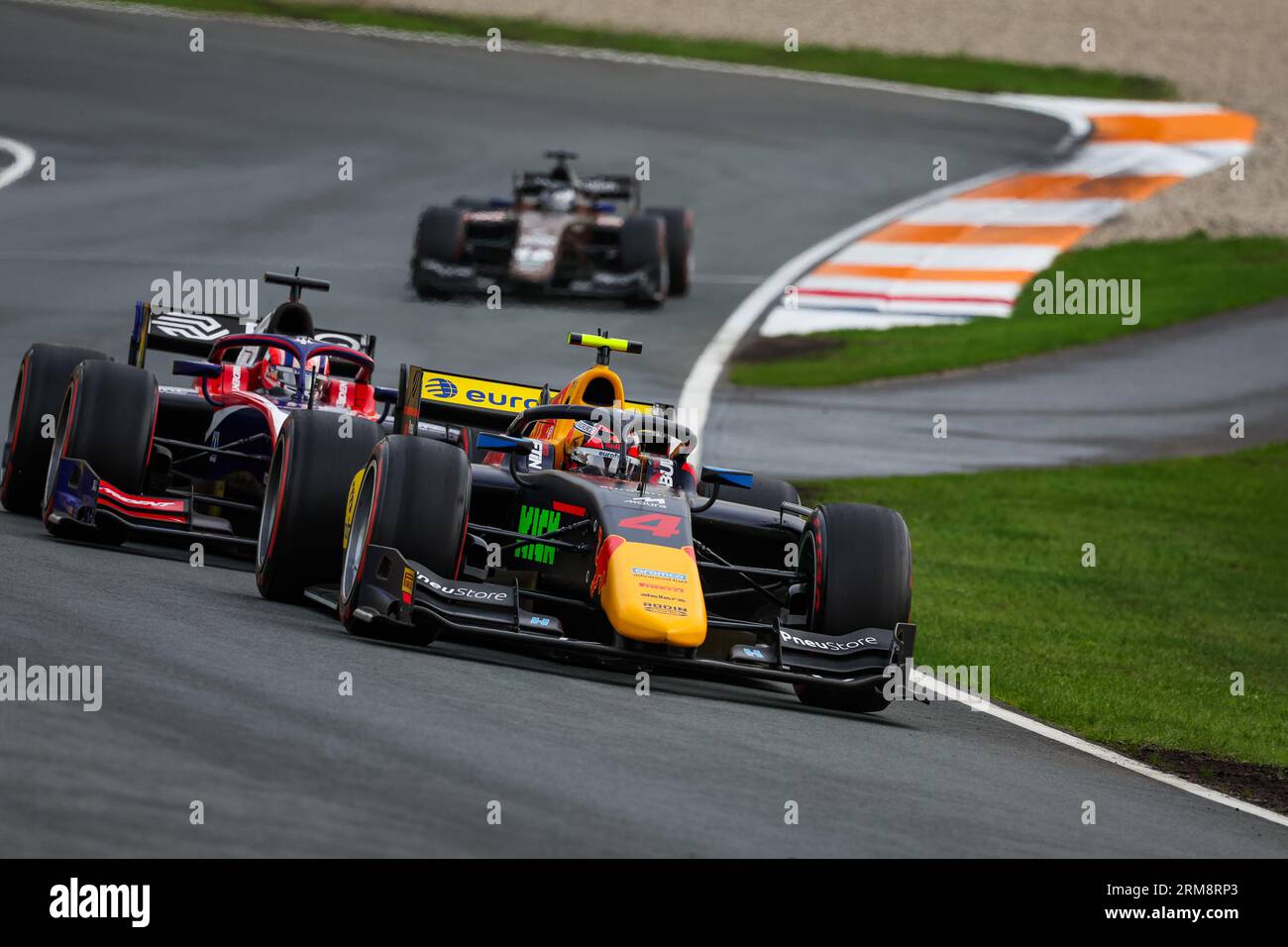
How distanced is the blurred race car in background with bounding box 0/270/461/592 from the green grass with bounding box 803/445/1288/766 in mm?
4195

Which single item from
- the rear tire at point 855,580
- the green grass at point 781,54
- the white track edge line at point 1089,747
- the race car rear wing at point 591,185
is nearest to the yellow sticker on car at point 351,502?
the rear tire at point 855,580

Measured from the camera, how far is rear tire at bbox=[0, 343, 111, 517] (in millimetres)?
13688

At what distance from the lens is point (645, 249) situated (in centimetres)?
2619

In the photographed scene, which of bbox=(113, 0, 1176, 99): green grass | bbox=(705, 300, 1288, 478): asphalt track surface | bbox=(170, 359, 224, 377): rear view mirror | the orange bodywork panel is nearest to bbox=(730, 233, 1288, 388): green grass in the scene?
bbox=(705, 300, 1288, 478): asphalt track surface

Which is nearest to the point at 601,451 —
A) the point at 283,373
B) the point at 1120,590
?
the point at 283,373

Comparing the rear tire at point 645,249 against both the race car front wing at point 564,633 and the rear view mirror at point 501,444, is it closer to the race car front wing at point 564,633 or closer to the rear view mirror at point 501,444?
the rear view mirror at point 501,444

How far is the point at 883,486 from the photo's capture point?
19375 millimetres

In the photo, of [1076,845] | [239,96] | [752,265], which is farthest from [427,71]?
[1076,845]

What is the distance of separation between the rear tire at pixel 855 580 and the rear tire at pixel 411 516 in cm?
196

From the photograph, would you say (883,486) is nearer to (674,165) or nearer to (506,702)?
(506,702)

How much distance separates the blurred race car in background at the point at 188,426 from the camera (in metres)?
12.5

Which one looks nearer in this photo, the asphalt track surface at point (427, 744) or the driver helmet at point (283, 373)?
Result: the asphalt track surface at point (427, 744)
